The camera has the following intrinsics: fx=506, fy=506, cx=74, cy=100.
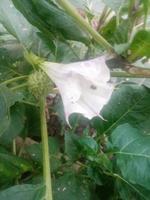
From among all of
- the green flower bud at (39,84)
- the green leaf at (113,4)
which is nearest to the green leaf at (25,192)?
the green flower bud at (39,84)

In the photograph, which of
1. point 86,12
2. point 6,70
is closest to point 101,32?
point 86,12

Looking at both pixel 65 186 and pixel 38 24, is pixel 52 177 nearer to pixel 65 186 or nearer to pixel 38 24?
pixel 65 186

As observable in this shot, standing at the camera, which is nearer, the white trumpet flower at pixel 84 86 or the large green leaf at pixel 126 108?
the white trumpet flower at pixel 84 86

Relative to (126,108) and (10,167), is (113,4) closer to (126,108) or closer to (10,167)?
(126,108)

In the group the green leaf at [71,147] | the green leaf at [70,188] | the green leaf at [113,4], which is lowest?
the green leaf at [70,188]

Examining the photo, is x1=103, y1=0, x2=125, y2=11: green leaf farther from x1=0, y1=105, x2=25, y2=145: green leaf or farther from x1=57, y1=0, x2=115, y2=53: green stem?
x1=0, y1=105, x2=25, y2=145: green leaf

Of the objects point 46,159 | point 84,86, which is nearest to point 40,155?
point 46,159

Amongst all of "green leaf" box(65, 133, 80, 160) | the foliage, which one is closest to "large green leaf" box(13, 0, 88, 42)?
the foliage

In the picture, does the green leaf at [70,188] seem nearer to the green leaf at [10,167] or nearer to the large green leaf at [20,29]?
the green leaf at [10,167]
